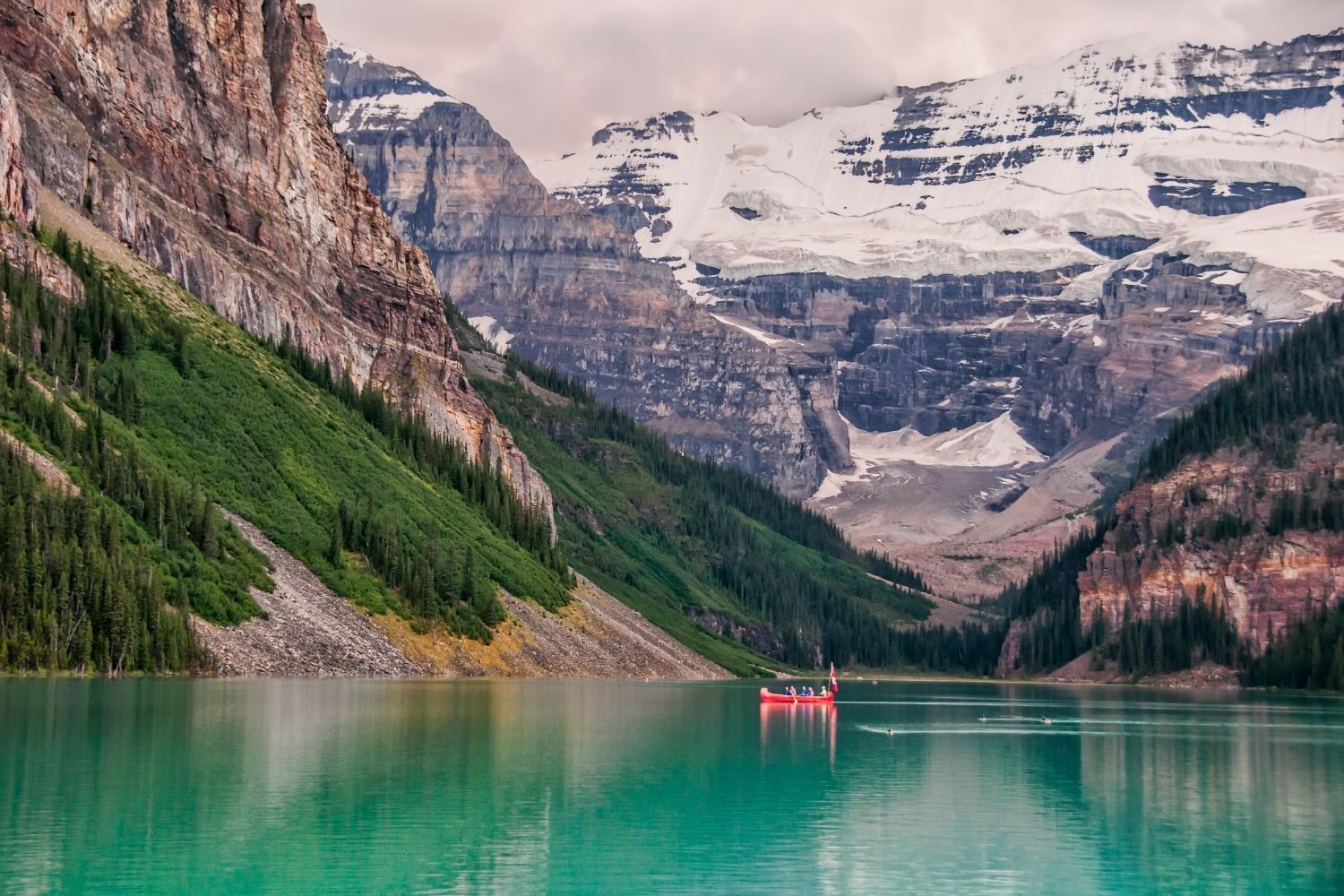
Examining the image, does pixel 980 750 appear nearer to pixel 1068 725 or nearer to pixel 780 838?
pixel 1068 725

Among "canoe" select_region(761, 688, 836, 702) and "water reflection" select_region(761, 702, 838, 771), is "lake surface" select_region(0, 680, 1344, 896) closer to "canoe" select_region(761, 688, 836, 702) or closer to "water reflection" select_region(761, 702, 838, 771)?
"water reflection" select_region(761, 702, 838, 771)

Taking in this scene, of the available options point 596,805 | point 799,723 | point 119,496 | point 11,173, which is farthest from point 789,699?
point 596,805

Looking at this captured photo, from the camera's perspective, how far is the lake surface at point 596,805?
63312 millimetres

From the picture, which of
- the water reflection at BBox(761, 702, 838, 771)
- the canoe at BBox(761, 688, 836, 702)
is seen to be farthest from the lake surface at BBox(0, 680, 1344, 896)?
the canoe at BBox(761, 688, 836, 702)

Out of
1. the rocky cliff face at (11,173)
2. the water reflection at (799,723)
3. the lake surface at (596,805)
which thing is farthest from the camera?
the rocky cliff face at (11,173)

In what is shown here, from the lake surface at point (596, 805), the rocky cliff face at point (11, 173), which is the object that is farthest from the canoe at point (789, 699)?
the rocky cliff face at point (11, 173)

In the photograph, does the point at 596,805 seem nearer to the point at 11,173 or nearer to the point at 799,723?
the point at 799,723

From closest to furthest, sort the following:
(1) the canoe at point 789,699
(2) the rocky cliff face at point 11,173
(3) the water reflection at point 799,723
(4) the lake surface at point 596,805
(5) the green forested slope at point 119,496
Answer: (4) the lake surface at point 596,805
(3) the water reflection at point 799,723
(5) the green forested slope at point 119,496
(1) the canoe at point 789,699
(2) the rocky cliff face at point 11,173

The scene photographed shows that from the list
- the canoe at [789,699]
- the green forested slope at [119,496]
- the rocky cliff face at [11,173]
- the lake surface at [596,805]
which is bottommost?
the lake surface at [596,805]

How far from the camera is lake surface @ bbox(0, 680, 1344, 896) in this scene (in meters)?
63.3

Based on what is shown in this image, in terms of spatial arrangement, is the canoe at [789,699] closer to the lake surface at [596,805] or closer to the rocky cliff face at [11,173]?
the lake surface at [596,805]

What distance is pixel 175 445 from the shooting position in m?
191

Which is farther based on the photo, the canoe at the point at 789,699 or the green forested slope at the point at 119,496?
the canoe at the point at 789,699

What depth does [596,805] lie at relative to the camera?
79.0m
